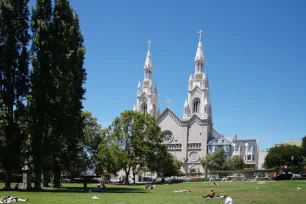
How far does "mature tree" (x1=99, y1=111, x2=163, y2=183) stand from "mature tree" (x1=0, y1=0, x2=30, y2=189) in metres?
A: 34.9

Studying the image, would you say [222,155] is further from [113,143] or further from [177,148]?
[113,143]

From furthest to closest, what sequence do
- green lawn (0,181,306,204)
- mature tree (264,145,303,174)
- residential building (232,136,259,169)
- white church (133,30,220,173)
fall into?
residential building (232,136,259,169) → white church (133,30,220,173) → mature tree (264,145,303,174) → green lawn (0,181,306,204)

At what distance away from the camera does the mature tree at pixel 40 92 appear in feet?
116

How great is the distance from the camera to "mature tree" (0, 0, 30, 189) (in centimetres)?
3478

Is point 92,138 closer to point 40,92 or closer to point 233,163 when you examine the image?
point 40,92

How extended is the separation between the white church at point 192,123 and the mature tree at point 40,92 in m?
83.2

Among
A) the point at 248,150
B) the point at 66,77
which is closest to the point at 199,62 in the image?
the point at 248,150

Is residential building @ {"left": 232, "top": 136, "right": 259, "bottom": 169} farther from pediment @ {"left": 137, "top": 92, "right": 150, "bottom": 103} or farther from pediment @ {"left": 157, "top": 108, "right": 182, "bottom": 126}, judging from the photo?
pediment @ {"left": 137, "top": 92, "right": 150, "bottom": 103}

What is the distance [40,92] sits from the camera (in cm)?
3550

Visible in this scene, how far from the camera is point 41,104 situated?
117 feet

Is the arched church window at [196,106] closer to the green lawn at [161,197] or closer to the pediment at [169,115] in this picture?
the pediment at [169,115]

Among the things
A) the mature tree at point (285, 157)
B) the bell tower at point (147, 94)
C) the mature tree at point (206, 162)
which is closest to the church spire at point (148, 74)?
Answer: the bell tower at point (147, 94)

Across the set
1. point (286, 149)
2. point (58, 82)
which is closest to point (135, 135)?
point (58, 82)

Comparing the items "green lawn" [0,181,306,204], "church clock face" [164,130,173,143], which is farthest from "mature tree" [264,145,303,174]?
"green lawn" [0,181,306,204]
